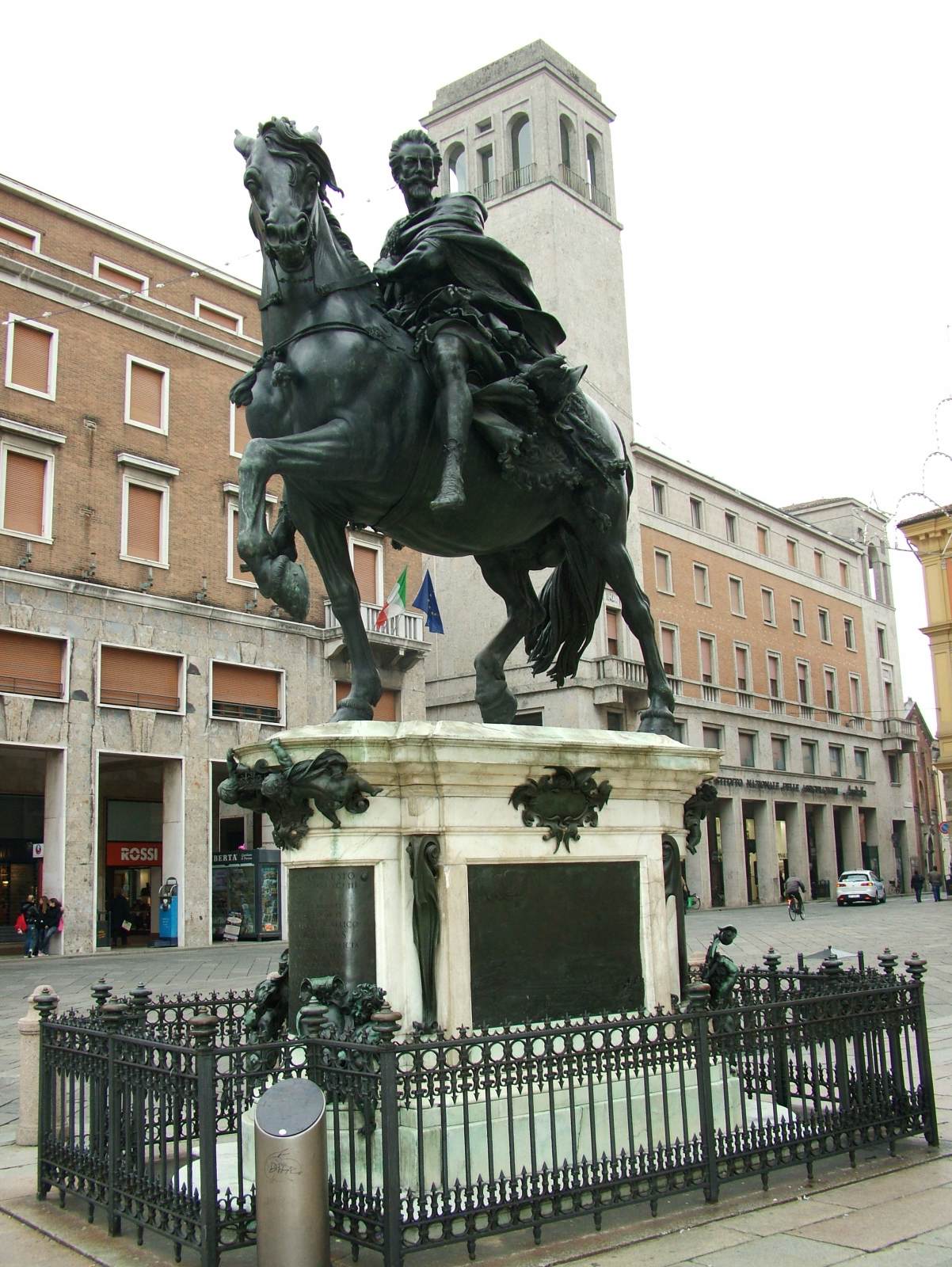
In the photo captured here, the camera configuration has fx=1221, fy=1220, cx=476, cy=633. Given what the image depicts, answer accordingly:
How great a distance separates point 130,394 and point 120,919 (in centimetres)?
1343

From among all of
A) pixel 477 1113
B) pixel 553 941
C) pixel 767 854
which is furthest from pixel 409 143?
pixel 767 854

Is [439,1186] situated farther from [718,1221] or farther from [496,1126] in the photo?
[718,1221]

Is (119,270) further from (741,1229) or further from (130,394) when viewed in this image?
(741,1229)

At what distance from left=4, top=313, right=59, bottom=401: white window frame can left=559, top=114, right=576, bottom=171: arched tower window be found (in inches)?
924

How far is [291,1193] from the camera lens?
15.3 feet

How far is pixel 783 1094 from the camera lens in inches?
278

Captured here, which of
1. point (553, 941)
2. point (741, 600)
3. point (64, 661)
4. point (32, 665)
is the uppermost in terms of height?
point (741, 600)

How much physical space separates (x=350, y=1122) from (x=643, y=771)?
2692mm

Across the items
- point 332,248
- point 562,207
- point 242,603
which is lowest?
point 332,248

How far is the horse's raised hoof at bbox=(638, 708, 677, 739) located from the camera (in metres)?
7.62

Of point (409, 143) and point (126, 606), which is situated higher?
point (126, 606)

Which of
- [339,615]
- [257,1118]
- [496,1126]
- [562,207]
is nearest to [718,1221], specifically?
[496,1126]

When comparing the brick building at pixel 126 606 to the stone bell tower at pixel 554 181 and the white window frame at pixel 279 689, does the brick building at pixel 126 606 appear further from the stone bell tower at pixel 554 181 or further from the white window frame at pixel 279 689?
the stone bell tower at pixel 554 181

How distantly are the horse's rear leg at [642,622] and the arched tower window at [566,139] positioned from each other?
41.5 meters
